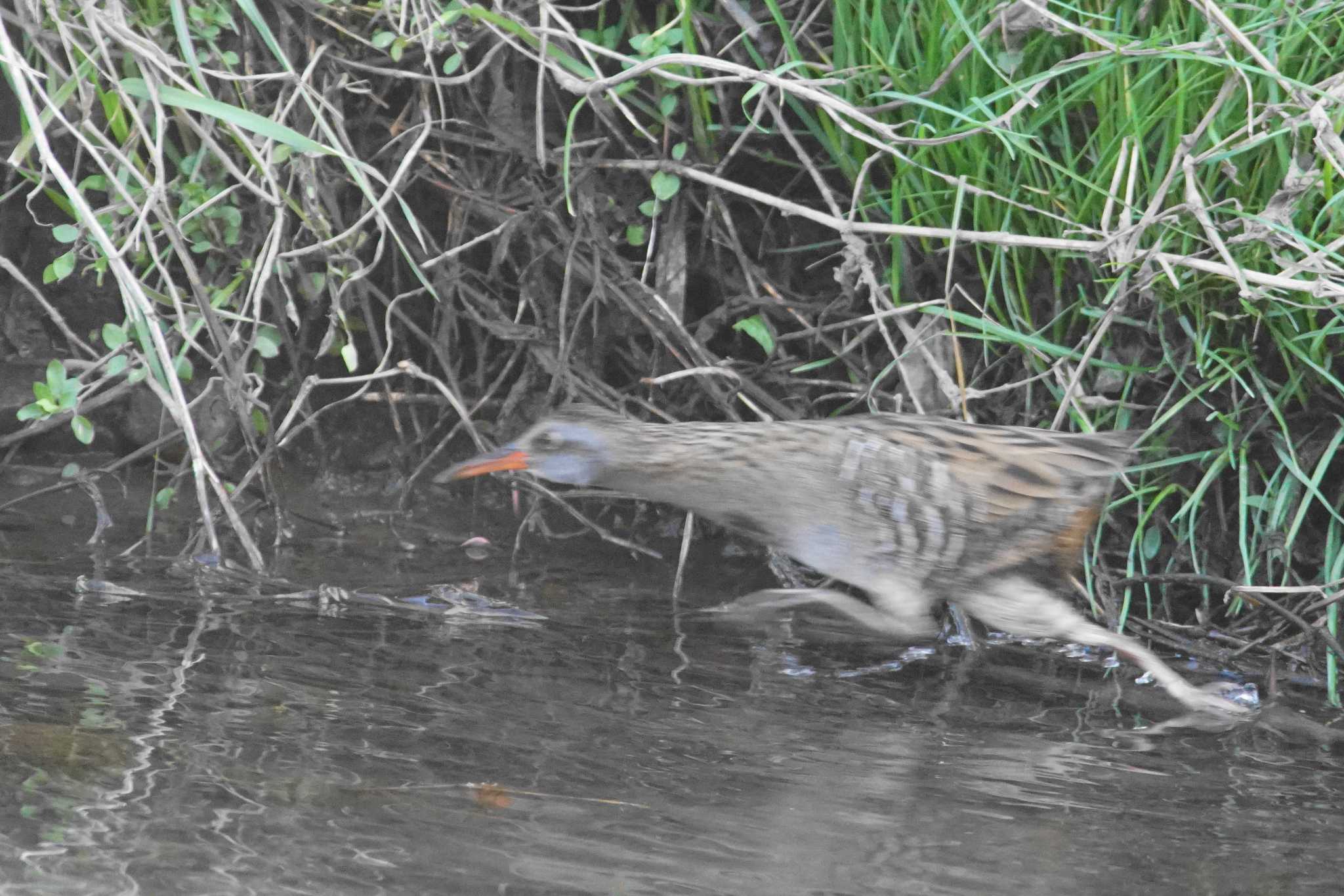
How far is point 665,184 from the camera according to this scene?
4.01 metres

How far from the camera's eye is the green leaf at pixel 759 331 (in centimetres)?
403

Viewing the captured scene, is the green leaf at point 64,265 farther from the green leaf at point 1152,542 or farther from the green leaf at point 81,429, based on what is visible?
the green leaf at point 1152,542

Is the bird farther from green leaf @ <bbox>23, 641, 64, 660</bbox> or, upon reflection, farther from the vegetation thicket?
green leaf @ <bbox>23, 641, 64, 660</bbox>

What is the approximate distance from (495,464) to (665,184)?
97 cm

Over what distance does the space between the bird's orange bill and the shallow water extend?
0.36 m

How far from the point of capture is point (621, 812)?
244cm

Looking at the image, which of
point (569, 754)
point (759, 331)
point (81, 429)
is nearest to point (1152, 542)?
point (759, 331)

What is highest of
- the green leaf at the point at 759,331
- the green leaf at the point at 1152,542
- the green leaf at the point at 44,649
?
the green leaf at the point at 759,331

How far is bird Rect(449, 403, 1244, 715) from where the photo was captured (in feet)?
10.6

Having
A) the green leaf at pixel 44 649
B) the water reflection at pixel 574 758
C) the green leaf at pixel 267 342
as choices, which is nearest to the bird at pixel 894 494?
the water reflection at pixel 574 758

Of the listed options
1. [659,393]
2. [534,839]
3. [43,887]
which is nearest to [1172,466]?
[659,393]

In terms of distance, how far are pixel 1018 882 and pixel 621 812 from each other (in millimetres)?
600

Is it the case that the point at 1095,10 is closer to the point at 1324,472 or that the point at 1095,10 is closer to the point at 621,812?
the point at 1324,472

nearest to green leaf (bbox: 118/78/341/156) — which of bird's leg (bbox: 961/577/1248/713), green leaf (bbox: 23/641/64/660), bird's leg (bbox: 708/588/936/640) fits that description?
green leaf (bbox: 23/641/64/660)
